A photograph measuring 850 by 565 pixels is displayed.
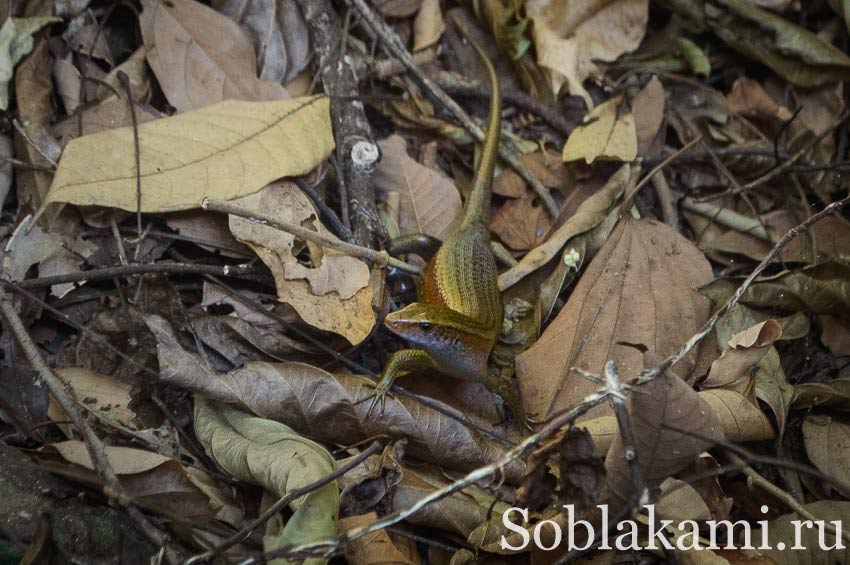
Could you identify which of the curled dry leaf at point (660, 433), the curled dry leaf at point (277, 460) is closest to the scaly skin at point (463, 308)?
the curled dry leaf at point (277, 460)

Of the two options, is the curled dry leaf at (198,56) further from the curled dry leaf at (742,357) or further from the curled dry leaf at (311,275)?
the curled dry leaf at (742,357)

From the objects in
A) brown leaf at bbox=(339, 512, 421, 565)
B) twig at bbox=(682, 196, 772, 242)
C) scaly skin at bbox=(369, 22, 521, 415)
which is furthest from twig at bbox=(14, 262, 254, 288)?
twig at bbox=(682, 196, 772, 242)

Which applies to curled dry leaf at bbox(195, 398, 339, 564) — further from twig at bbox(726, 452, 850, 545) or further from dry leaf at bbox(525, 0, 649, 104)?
dry leaf at bbox(525, 0, 649, 104)

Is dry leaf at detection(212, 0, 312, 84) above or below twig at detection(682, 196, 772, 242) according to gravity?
above

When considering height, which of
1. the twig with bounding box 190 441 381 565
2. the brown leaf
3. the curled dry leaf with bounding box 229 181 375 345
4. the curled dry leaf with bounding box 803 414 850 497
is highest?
the curled dry leaf with bounding box 229 181 375 345

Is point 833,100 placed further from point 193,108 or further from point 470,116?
point 193,108

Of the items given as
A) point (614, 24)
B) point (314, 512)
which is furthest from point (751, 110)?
point (314, 512)

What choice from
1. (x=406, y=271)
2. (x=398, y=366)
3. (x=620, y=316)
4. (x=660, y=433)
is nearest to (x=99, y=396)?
(x=398, y=366)

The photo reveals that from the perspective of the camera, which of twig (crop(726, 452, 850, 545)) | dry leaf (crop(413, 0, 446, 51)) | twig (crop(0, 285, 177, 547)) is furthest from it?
dry leaf (crop(413, 0, 446, 51))
